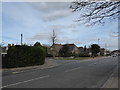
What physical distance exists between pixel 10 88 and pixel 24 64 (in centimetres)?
1670

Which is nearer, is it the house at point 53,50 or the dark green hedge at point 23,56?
the dark green hedge at point 23,56

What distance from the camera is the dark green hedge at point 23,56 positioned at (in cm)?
2368

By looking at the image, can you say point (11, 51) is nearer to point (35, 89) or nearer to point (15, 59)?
point (15, 59)

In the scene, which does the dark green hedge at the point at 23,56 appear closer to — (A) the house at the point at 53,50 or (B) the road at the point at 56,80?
(B) the road at the point at 56,80

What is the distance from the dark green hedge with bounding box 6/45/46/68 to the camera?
2368cm

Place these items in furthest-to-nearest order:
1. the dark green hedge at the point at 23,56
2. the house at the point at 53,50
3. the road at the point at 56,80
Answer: the house at the point at 53,50
the dark green hedge at the point at 23,56
the road at the point at 56,80

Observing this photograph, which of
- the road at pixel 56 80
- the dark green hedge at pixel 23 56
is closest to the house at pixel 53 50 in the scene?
the dark green hedge at pixel 23 56

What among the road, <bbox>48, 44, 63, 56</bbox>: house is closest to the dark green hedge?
the road

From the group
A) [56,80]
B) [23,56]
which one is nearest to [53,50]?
[23,56]

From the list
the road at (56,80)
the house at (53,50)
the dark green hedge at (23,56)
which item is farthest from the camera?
the house at (53,50)

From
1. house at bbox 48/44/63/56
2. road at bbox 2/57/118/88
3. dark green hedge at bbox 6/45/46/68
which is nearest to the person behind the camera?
road at bbox 2/57/118/88

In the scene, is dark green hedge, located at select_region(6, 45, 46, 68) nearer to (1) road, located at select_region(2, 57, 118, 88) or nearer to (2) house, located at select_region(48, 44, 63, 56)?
(1) road, located at select_region(2, 57, 118, 88)

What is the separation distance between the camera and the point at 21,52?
24.9 m

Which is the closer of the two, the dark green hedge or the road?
the road
